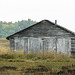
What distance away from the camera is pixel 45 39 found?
30.1 metres

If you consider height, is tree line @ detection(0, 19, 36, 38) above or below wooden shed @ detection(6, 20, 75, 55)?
above

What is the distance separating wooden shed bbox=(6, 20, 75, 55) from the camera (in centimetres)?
2966

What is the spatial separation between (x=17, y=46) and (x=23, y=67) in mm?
12179

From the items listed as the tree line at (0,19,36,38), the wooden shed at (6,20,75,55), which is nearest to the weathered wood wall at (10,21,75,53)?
the wooden shed at (6,20,75,55)

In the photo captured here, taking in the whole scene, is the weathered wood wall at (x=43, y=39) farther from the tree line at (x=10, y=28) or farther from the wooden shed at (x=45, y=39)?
the tree line at (x=10, y=28)

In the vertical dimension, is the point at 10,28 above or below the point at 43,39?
above

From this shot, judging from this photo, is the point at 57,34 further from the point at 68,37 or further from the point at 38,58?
the point at 38,58

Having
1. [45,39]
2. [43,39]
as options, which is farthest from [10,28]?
[45,39]

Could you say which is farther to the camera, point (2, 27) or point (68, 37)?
point (2, 27)

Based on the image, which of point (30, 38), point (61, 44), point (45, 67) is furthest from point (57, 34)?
point (45, 67)

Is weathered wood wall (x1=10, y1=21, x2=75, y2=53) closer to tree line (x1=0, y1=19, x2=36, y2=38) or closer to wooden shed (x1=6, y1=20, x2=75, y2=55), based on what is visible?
wooden shed (x1=6, y1=20, x2=75, y2=55)

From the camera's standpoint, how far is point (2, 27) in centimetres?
16000

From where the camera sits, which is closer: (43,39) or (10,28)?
(43,39)

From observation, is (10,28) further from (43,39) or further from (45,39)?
(45,39)
